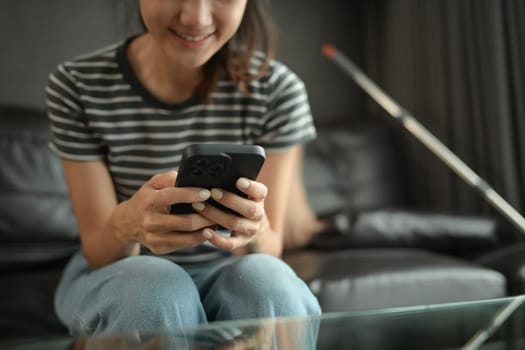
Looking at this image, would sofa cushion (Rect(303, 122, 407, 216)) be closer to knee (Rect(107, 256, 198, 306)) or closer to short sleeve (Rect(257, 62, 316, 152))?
short sleeve (Rect(257, 62, 316, 152))

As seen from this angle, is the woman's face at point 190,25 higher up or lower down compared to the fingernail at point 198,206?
higher up

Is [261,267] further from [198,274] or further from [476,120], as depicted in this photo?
[476,120]

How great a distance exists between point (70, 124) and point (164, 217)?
0.31 metres

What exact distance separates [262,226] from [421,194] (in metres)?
1.46

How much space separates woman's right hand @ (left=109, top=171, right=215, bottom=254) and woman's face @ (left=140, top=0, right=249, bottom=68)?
236mm

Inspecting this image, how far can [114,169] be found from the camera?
3.18 feet

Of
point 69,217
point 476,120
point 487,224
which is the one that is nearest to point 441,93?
point 476,120

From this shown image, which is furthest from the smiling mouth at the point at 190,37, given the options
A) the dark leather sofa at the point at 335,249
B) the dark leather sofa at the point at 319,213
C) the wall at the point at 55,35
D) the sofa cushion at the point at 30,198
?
the wall at the point at 55,35

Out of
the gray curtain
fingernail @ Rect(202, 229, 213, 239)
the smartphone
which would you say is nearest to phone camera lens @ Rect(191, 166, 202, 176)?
the smartphone

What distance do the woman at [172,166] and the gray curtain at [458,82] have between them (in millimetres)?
849

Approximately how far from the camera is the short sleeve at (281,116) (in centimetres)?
102

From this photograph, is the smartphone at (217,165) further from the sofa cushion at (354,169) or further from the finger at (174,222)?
the sofa cushion at (354,169)

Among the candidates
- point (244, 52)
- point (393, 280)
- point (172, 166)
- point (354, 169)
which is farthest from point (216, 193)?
point (354, 169)

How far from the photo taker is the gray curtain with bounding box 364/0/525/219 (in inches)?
68.4
